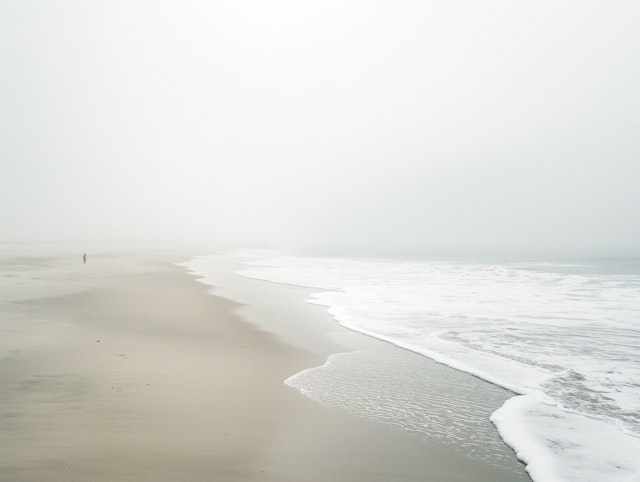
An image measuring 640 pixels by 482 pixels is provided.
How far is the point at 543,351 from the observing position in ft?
39.9

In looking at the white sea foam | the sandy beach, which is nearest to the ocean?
the white sea foam

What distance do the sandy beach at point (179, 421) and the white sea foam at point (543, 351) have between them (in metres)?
1.53

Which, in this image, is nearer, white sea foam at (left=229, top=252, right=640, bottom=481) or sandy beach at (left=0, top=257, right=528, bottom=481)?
sandy beach at (left=0, top=257, right=528, bottom=481)

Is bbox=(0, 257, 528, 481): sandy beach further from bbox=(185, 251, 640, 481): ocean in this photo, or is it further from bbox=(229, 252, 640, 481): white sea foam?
bbox=(229, 252, 640, 481): white sea foam


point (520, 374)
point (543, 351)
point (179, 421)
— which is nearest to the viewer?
point (179, 421)

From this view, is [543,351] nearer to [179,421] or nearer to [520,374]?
[520,374]

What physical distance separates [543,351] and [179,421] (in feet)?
31.3

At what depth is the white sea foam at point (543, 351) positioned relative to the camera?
20.6 ft

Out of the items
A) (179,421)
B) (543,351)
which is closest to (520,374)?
(543,351)

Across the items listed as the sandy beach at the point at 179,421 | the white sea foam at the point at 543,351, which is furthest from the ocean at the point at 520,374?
the sandy beach at the point at 179,421

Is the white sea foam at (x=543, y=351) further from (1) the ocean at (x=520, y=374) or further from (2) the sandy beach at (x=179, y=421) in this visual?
(2) the sandy beach at (x=179, y=421)

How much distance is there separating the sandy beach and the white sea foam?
5.01 feet

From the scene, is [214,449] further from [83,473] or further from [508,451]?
[508,451]

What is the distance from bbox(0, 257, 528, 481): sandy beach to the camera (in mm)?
5230
